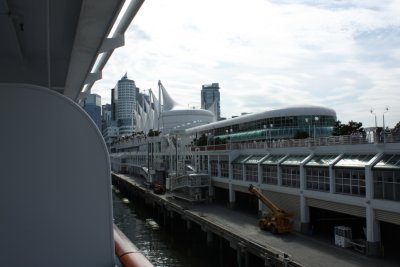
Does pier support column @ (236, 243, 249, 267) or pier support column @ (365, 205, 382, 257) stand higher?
pier support column @ (365, 205, 382, 257)

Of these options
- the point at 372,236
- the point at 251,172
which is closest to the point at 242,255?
the point at 372,236

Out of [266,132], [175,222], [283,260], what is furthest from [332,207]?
Answer: [266,132]

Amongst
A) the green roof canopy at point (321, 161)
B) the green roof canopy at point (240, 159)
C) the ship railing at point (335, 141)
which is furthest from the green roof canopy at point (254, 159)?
the green roof canopy at point (321, 161)

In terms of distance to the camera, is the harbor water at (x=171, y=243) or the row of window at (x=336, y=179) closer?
the row of window at (x=336, y=179)

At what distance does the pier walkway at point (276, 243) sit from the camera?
19.2 metres

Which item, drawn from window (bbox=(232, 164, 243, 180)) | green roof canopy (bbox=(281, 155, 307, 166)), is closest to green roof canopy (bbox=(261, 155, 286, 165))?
green roof canopy (bbox=(281, 155, 307, 166))

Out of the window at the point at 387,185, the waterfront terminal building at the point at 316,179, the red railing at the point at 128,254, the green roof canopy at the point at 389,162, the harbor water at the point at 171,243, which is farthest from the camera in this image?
the harbor water at the point at 171,243

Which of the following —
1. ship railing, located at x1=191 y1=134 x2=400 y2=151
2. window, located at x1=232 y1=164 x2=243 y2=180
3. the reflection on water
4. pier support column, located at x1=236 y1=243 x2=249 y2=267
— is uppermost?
ship railing, located at x1=191 y1=134 x2=400 y2=151

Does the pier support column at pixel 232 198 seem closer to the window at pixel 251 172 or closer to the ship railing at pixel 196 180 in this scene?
the window at pixel 251 172

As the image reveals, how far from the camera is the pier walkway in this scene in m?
19.2

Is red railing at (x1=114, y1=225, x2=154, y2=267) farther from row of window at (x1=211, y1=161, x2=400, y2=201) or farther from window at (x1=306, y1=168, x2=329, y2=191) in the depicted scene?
window at (x1=306, y1=168, x2=329, y2=191)

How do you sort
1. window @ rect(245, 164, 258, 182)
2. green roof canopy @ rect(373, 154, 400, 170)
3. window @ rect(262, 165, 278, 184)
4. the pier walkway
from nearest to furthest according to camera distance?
the pier walkway → green roof canopy @ rect(373, 154, 400, 170) → window @ rect(262, 165, 278, 184) → window @ rect(245, 164, 258, 182)

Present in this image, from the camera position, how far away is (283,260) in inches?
736

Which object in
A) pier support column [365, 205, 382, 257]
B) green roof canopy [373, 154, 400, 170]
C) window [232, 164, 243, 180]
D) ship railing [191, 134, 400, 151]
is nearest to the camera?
green roof canopy [373, 154, 400, 170]
